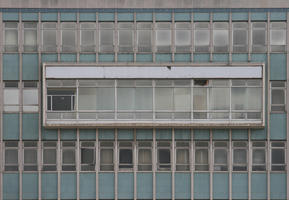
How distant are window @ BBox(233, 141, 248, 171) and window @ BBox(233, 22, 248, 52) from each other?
5.17m

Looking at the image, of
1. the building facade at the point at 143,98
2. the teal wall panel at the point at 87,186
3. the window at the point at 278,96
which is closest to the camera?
the building facade at the point at 143,98

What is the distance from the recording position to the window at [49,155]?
2531cm

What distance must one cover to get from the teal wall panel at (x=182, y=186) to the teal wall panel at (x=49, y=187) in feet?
21.3

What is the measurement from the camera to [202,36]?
83.7 feet

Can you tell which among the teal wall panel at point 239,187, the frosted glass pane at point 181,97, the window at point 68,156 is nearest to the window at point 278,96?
the teal wall panel at point 239,187

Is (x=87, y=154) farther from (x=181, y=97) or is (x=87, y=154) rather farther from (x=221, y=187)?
(x=221, y=187)

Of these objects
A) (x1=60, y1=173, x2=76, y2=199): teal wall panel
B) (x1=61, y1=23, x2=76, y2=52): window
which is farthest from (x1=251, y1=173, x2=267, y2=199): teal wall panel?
(x1=61, y1=23, x2=76, y2=52): window

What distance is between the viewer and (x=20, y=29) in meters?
25.4

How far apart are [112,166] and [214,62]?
7.79 m

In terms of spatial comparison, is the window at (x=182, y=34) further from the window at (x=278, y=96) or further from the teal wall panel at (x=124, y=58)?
the window at (x=278, y=96)

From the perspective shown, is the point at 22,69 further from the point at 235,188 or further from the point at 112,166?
the point at 235,188

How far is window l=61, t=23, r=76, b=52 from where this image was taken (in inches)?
1002

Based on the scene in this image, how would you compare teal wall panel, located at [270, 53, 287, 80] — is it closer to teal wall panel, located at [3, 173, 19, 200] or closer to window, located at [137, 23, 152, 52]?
window, located at [137, 23, 152, 52]

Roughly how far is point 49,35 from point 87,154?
6.76 metres
